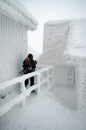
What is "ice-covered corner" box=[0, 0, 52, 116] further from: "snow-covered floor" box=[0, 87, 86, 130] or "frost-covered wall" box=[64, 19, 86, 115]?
"frost-covered wall" box=[64, 19, 86, 115]

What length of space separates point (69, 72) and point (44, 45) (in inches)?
102

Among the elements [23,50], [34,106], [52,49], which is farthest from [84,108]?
[52,49]

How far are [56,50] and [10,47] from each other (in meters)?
4.16

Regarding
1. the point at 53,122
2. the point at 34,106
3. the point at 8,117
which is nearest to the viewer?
the point at 8,117

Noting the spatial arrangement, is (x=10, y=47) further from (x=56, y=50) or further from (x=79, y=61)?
(x=56, y=50)

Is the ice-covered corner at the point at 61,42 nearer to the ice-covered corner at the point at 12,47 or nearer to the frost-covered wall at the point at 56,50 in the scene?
the frost-covered wall at the point at 56,50

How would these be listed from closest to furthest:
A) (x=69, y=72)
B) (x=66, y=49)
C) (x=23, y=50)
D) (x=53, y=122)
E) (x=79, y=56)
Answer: (x=53, y=122) < (x=79, y=56) < (x=66, y=49) < (x=23, y=50) < (x=69, y=72)

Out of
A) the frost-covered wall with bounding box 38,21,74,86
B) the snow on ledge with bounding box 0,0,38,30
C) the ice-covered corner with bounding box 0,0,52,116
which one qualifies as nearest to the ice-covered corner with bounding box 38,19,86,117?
the frost-covered wall with bounding box 38,21,74,86

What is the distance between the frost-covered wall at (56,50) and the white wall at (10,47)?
9.02 feet

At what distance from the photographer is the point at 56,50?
907cm

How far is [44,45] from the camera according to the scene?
984 cm

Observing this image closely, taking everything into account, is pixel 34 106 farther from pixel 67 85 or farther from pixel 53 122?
pixel 67 85

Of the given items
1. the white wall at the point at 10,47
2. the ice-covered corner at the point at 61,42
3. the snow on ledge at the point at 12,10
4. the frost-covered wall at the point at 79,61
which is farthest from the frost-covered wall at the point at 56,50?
the snow on ledge at the point at 12,10

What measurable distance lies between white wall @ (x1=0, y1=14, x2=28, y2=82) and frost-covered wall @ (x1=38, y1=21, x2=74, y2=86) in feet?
9.02
